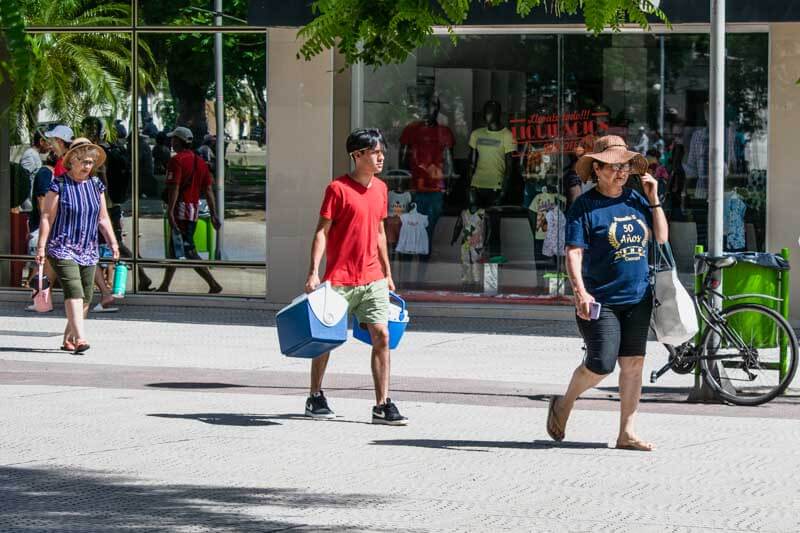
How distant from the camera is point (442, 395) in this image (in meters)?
10.7

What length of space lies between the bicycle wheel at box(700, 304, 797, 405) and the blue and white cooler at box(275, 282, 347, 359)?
286 centimetres

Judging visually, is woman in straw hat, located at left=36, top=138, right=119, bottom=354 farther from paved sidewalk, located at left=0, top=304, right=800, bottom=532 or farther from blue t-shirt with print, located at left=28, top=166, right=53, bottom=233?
blue t-shirt with print, located at left=28, top=166, right=53, bottom=233

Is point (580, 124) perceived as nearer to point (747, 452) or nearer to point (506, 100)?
point (506, 100)

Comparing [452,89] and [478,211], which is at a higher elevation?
[452,89]

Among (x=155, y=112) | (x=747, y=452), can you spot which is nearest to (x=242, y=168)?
(x=155, y=112)

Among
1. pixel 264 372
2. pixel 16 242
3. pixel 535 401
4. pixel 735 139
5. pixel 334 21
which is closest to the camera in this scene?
pixel 334 21

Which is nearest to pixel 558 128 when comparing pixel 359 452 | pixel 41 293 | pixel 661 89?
pixel 661 89

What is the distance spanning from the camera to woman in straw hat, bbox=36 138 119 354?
1262 centimetres

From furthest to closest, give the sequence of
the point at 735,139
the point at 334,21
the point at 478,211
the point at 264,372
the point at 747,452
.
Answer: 1. the point at 478,211
2. the point at 735,139
3. the point at 264,372
4. the point at 747,452
5. the point at 334,21

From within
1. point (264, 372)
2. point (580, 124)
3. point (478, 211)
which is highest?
point (580, 124)

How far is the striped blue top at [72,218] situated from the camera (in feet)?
41.5

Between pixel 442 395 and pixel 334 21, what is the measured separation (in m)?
5.04

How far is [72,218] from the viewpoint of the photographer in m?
12.7

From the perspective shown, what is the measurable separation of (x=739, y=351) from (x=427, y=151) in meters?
7.08
